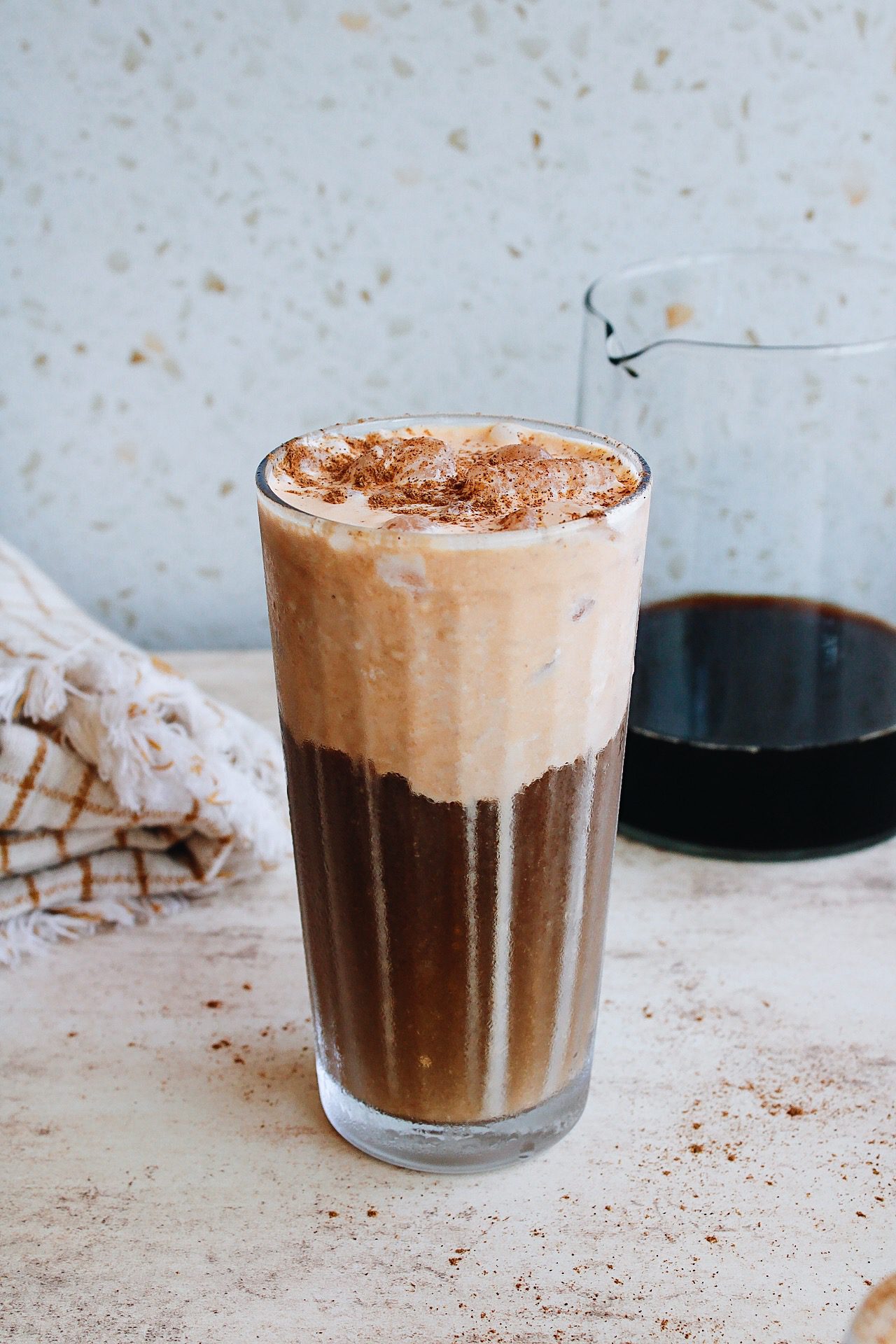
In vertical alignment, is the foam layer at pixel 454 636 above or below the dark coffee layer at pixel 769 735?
above

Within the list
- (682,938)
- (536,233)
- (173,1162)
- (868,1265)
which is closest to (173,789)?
(173,1162)

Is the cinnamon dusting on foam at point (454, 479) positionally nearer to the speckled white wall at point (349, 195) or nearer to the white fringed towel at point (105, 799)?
the white fringed towel at point (105, 799)

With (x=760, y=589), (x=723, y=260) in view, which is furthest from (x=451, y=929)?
(x=723, y=260)

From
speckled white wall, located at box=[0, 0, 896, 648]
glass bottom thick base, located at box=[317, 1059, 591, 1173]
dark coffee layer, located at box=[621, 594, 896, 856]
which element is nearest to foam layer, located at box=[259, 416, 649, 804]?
glass bottom thick base, located at box=[317, 1059, 591, 1173]

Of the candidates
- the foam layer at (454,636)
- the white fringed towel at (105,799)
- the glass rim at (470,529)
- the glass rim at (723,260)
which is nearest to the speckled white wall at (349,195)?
the glass rim at (723,260)

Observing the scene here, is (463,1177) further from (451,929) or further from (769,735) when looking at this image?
(769,735)

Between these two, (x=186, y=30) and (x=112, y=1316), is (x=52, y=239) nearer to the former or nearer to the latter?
(x=186, y=30)
